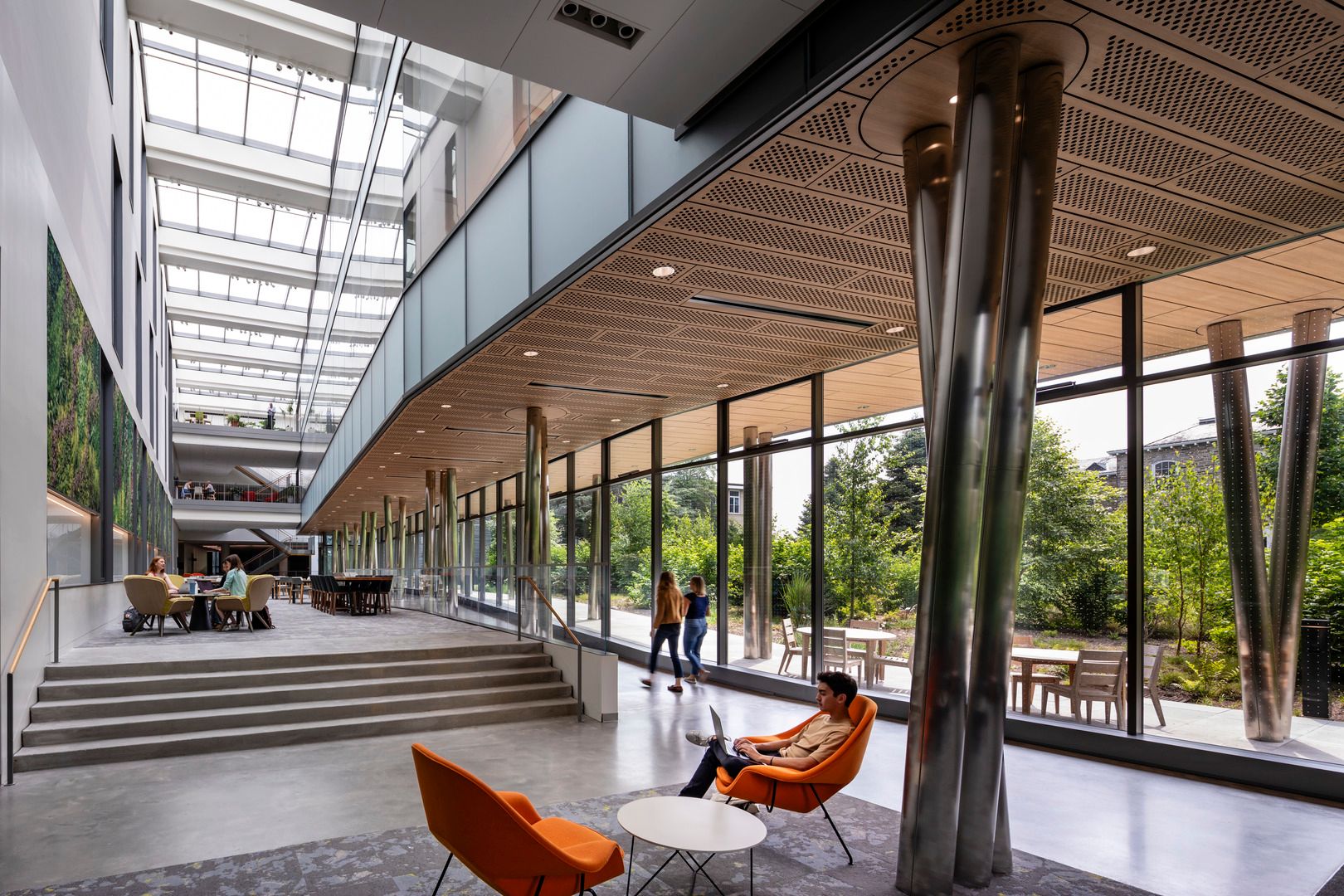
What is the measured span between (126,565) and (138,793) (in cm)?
1179

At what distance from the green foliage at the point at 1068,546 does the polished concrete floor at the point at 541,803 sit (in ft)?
4.31

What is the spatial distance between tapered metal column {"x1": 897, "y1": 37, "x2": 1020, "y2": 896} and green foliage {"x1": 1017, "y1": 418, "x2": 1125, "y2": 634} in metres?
3.61

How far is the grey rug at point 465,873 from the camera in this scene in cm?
450

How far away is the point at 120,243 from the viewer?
14.6 m

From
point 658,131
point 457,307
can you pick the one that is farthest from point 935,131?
point 457,307

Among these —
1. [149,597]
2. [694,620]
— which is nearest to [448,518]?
[149,597]

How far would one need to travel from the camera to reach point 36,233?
7359 mm

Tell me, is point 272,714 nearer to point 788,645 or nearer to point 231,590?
point 788,645

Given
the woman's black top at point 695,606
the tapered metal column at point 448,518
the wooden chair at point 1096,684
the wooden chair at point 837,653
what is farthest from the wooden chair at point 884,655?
the tapered metal column at point 448,518

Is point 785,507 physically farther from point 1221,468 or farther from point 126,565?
point 126,565

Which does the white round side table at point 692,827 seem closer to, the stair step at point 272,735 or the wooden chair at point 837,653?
the stair step at point 272,735

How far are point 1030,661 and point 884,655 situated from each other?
1.96 metres

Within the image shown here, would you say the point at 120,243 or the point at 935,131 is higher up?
the point at 120,243

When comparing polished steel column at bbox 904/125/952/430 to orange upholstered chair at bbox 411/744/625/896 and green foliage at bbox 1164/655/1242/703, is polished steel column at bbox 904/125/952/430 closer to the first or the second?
orange upholstered chair at bbox 411/744/625/896
